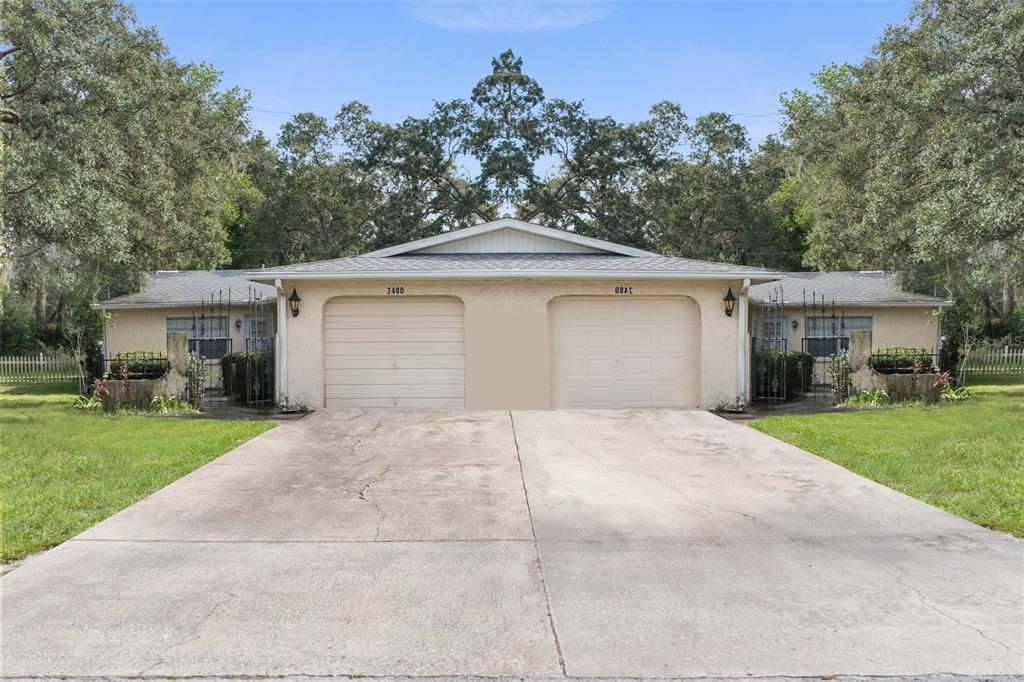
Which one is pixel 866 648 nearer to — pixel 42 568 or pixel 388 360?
pixel 42 568

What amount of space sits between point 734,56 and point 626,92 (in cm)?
926

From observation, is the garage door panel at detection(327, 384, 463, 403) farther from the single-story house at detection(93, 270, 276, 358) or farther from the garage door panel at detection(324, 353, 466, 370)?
the single-story house at detection(93, 270, 276, 358)

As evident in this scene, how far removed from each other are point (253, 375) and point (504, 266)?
19.9 ft

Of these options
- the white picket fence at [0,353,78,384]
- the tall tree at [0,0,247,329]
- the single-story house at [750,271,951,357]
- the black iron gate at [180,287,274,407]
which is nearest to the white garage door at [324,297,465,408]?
the black iron gate at [180,287,274,407]

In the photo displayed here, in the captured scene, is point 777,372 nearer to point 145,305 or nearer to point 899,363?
point 899,363

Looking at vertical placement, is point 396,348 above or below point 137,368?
above

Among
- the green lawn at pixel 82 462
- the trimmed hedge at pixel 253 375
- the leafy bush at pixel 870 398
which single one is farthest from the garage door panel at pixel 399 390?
the leafy bush at pixel 870 398

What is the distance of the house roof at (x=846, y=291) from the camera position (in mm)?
21703

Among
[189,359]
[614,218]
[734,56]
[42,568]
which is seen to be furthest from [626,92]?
[42,568]

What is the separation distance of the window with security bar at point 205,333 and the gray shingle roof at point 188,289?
623 millimetres

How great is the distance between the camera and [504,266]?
614 inches

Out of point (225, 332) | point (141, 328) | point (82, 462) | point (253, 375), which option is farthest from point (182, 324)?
point (82, 462)

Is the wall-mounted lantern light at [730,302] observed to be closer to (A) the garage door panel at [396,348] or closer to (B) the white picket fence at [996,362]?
(A) the garage door panel at [396,348]

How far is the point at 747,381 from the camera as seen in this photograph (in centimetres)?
1559
